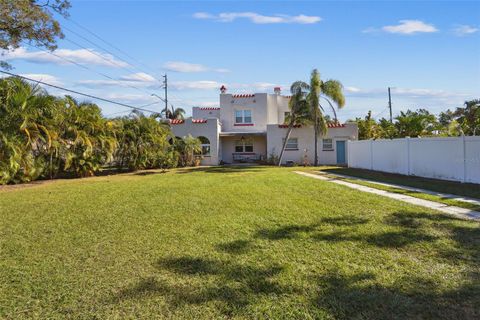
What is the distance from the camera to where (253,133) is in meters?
32.5

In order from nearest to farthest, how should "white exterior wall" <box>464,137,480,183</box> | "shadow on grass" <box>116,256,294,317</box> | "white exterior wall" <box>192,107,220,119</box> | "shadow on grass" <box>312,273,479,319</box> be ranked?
1. "shadow on grass" <box>312,273,479,319</box>
2. "shadow on grass" <box>116,256,294,317</box>
3. "white exterior wall" <box>464,137,480,183</box>
4. "white exterior wall" <box>192,107,220,119</box>

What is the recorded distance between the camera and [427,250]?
563 cm

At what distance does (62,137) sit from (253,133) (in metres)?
17.3

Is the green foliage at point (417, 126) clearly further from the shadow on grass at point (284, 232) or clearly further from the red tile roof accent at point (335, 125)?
the shadow on grass at point (284, 232)

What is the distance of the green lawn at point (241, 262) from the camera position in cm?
400

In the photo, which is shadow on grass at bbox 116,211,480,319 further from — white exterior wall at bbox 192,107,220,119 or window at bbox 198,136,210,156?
white exterior wall at bbox 192,107,220,119

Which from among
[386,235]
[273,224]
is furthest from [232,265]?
[386,235]

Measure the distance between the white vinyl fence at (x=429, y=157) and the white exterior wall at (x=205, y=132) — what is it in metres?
12.1

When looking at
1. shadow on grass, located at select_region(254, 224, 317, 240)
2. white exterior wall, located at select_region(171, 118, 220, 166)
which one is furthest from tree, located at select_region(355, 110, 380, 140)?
shadow on grass, located at select_region(254, 224, 317, 240)

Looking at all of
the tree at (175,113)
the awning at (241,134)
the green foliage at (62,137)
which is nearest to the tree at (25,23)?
the green foliage at (62,137)

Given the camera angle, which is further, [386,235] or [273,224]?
[273,224]

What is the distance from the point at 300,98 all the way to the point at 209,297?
24667 mm

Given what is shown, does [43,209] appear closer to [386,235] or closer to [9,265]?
[9,265]

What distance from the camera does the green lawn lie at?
4.00 m
